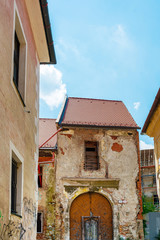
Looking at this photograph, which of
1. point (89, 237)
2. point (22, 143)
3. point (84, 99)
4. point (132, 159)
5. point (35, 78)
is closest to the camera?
point (22, 143)

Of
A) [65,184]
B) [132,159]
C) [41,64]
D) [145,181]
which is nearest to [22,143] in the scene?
[41,64]

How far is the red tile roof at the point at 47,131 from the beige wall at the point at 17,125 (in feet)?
35.1

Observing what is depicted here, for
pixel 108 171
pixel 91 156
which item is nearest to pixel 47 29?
pixel 91 156

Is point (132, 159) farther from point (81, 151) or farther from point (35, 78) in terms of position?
point (35, 78)

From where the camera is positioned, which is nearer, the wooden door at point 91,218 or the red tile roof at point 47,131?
the wooden door at point 91,218

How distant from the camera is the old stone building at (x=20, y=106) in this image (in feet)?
17.9

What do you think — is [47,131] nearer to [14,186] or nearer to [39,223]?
[39,223]

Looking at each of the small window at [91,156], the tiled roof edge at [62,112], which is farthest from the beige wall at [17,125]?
the small window at [91,156]

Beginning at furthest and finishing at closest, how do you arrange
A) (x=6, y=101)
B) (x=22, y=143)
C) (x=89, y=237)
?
1. (x=89, y=237)
2. (x=22, y=143)
3. (x=6, y=101)

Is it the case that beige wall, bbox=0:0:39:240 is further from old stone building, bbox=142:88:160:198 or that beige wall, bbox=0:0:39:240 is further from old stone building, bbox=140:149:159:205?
old stone building, bbox=140:149:159:205

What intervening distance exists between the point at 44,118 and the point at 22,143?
16.9m

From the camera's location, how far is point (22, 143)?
23.1 feet

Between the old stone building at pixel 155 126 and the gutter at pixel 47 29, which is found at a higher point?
the gutter at pixel 47 29

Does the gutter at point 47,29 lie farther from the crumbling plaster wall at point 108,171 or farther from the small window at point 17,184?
the crumbling plaster wall at point 108,171
